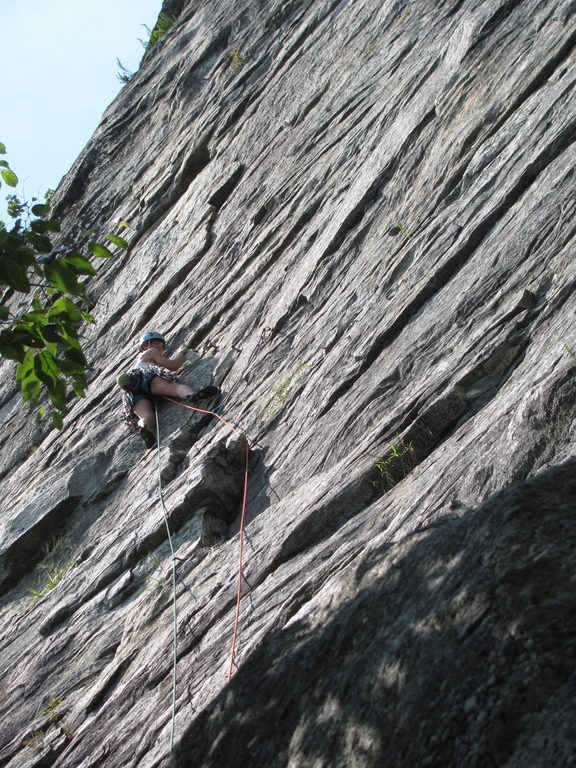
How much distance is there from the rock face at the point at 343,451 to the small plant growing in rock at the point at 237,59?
1771 mm

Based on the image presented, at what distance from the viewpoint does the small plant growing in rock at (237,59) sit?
16609 mm

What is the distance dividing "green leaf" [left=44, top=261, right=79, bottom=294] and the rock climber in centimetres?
569

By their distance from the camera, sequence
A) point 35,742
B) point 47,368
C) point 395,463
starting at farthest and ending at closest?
point 35,742
point 395,463
point 47,368

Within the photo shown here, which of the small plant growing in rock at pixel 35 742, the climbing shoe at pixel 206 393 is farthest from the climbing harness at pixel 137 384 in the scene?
the small plant growing in rock at pixel 35 742

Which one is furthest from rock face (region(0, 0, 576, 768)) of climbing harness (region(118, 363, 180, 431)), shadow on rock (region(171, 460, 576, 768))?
climbing harness (region(118, 363, 180, 431))

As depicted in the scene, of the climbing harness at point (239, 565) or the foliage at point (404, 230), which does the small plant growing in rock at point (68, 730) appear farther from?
the foliage at point (404, 230)

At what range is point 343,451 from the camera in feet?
23.9

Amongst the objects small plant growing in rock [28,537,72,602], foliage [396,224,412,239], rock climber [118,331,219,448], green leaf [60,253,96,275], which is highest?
green leaf [60,253,96,275]

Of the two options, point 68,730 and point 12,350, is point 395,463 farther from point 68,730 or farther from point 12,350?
point 68,730

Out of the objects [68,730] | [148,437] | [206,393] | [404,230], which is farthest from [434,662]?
[148,437]

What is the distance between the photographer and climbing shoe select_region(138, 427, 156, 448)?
1044 cm

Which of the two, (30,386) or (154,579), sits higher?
(30,386)

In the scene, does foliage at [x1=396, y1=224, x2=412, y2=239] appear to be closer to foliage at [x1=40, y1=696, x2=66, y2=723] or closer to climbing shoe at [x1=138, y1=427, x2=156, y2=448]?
climbing shoe at [x1=138, y1=427, x2=156, y2=448]

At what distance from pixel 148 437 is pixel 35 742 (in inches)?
164
